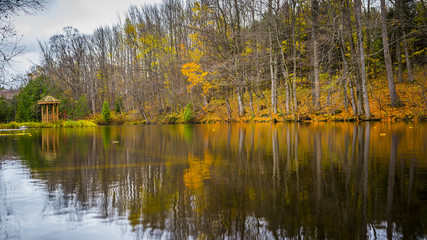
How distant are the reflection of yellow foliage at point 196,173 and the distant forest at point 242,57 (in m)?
12.5

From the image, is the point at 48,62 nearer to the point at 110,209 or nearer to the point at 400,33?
the point at 400,33

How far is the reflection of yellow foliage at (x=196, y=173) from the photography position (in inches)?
175

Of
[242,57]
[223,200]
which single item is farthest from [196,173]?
[242,57]

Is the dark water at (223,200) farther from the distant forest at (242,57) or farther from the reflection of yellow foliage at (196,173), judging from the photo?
the distant forest at (242,57)

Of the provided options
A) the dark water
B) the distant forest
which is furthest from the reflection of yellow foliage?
the distant forest

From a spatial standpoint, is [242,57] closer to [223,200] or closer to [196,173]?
[196,173]

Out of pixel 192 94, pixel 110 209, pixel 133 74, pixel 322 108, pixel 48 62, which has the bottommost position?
pixel 110 209

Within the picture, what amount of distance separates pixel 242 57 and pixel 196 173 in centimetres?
2391

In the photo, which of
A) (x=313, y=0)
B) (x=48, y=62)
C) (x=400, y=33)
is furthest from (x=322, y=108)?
(x=48, y=62)

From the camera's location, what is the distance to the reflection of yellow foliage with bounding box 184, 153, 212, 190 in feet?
14.6

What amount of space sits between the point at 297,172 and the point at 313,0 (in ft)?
70.5

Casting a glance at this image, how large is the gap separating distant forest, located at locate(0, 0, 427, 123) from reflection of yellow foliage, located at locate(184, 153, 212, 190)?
12.5 m

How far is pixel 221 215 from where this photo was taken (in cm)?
301

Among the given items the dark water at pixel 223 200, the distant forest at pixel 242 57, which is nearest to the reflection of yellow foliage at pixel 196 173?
the dark water at pixel 223 200
